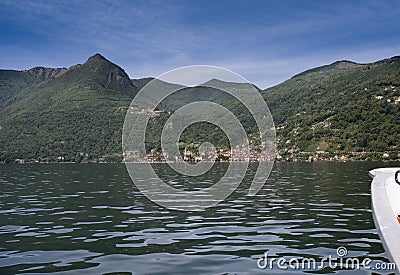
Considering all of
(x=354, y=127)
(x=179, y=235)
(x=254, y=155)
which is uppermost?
(x=354, y=127)

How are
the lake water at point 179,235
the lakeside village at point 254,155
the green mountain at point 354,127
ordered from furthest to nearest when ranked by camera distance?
the green mountain at point 354,127, the lakeside village at point 254,155, the lake water at point 179,235

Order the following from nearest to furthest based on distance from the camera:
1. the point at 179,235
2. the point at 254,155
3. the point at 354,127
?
the point at 179,235, the point at 254,155, the point at 354,127

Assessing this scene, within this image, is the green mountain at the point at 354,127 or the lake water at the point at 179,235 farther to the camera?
the green mountain at the point at 354,127

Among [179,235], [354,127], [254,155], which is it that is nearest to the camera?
[179,235]

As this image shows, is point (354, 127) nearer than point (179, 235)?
No

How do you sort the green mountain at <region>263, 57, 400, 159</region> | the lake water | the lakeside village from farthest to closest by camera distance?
the green mountain at <region>263, 57, 400, 159</region>
the lakeside village
the lake water

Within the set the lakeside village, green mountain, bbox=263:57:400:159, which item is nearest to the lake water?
the lakeside village

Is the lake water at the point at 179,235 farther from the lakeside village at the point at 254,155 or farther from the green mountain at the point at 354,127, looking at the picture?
the green mountain at the point at 354,127

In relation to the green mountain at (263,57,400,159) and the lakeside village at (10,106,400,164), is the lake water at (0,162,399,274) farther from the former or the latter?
the green mountain at (263,57,400,159)

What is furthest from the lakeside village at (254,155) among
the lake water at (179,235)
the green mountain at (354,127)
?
the lake water at (179,235)

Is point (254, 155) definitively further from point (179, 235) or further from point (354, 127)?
point (179, 235)

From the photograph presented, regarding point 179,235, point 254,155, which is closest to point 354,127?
point 254,155

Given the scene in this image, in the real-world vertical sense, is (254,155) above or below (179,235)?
above

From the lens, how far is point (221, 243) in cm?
1382
